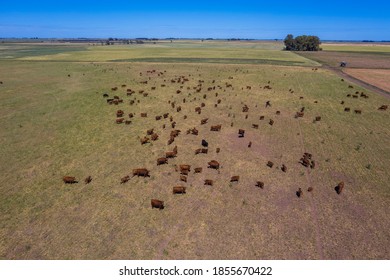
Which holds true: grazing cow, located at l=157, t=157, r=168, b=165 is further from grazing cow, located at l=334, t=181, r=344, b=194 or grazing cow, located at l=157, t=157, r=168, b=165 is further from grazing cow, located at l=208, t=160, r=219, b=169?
grazing cow, located at l=334, t=181, r=344, b=194

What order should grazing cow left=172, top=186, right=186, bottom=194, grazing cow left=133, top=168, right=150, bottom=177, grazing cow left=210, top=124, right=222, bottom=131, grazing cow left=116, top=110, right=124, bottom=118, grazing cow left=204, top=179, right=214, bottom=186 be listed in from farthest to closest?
grazing cow left=116, top=110, right=124, bottom=118 < grazing cow left=210, top=124, right=222, bottom=131 < grazing cow left=133, top=168, right=150, bottom=177 < grazing cow left=204, top=179, right=214, bottom=186 < grazing cow left=172, top=186, right=186, bottom=194

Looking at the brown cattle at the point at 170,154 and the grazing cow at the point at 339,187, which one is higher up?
the brown cattle at the point at 170,154

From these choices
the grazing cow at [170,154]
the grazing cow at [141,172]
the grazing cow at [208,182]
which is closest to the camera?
the grazing cow at [208,182]

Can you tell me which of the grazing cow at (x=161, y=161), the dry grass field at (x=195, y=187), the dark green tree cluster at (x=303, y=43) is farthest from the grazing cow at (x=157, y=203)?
the dark green tree cluster at (x=303, y=43)

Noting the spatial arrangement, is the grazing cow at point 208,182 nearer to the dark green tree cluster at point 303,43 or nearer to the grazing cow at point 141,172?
the grazing cow at point 141,172

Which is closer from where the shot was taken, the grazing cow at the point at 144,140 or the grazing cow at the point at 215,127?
the grazing cow at the point at 144,140

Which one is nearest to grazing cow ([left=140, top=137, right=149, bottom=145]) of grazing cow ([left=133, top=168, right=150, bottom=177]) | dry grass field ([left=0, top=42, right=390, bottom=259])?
dry grass field ([left=0, top=42, right=390, bottom=259])
